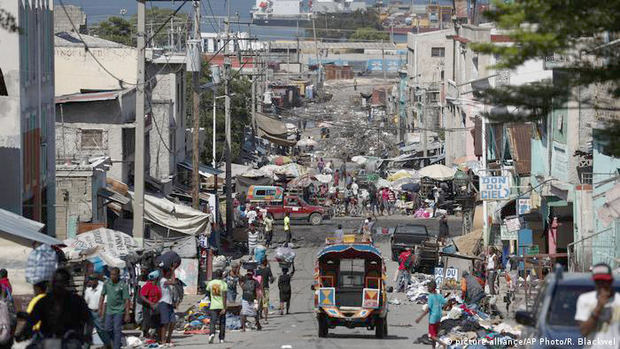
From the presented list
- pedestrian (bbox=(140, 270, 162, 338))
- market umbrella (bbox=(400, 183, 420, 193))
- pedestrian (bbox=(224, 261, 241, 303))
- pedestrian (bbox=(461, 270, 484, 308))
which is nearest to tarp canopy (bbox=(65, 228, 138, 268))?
pedestrian (bbox=(224, 261, 241, 303))

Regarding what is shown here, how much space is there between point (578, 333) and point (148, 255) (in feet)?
51.6

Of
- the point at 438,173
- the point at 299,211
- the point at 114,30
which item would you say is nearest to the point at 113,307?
the point at 299,211

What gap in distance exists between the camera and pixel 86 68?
176ft

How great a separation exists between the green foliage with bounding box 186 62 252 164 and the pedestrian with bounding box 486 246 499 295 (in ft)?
108

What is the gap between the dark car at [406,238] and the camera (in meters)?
41.0

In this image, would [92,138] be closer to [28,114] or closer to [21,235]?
[28,114]

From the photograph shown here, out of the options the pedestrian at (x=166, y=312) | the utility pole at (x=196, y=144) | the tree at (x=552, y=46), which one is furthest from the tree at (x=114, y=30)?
the tree at (x=552, y=46)

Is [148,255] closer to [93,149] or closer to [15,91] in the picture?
[15,91]

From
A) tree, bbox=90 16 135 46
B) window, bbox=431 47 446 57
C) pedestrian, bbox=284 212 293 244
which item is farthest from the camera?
window, bbox=431 47 446 57

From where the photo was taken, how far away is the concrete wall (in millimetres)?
53500

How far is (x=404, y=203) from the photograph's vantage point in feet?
196

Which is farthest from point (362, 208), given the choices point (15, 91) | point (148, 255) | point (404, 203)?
point (148, 255)

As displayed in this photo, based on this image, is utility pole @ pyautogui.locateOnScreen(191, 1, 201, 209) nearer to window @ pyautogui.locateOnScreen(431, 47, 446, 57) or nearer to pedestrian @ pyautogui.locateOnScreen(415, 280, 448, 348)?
pedestrian @ pyautogui.locateOnScreen(415, 280, 448, 348)

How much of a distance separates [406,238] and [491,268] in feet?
27.7
